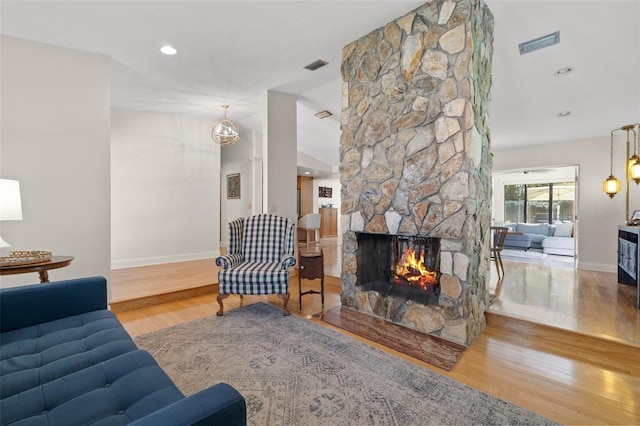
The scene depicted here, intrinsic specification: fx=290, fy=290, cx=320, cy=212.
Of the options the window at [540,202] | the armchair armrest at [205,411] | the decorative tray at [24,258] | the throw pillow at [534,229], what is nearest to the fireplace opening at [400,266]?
the armchair armrest at [205,411]

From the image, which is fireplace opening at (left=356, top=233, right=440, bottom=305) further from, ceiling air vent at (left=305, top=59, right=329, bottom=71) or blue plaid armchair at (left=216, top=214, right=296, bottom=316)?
ceiling air vent at (left=305, top=59, right=329, bottom=71)

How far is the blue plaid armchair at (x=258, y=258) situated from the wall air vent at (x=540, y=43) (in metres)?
3.08

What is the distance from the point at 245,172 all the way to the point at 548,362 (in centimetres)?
607

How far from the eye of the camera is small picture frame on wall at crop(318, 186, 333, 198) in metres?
9.84

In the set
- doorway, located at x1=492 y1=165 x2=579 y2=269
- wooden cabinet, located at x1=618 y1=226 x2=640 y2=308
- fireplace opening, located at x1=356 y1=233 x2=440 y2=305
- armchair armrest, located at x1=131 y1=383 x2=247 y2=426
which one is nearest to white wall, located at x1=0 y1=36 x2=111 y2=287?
fireplace opening, located at x1=356 y1=233 x2=440 y2=305

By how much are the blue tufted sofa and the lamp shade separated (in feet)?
2.83

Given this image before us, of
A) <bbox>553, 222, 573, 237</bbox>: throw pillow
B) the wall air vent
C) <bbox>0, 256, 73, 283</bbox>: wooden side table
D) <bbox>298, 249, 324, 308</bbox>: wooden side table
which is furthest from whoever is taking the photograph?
<bbox>553, 222, 573, 237</bbox>: throw pillow

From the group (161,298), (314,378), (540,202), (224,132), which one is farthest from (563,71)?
(540,202)

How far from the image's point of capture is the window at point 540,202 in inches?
349

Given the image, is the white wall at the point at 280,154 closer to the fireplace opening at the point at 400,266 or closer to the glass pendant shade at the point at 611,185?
the fireplace opening at the point at 400,266

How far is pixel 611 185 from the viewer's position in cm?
452

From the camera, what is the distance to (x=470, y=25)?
231 cm

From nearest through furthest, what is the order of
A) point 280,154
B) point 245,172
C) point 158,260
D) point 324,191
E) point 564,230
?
1. point 280,154
2. point 158,260
3. point 245,172
4. point 564,230
5. point 324,191

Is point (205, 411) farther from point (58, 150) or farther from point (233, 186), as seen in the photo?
point (233, 186)
